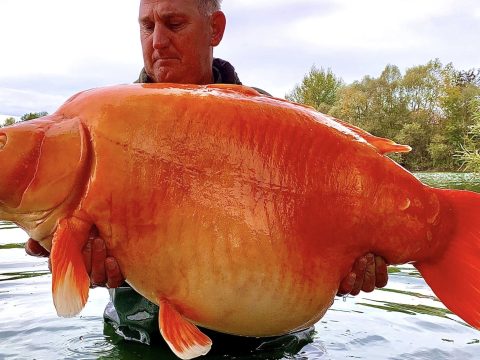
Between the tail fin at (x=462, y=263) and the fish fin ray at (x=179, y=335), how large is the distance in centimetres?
98

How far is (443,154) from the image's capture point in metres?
44.6

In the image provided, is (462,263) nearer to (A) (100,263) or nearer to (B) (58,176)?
(A) (100,263)

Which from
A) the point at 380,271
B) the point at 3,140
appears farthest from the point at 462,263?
the point at 3,140

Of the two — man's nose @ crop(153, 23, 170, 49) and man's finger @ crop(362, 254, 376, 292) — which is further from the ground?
man's nose @ crop(153, 23, 170, 49)

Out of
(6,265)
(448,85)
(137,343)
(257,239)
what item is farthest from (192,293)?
(448,85)

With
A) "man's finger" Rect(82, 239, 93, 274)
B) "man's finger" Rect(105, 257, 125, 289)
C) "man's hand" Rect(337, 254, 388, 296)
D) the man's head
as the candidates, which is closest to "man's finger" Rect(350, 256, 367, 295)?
"man's hand" Rect(337, 254, 388, 296)

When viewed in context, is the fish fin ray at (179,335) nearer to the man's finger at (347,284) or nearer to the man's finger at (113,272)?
the man's finger at (113,272)

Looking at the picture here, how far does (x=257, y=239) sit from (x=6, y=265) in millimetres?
4436

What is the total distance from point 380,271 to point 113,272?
1.13 m

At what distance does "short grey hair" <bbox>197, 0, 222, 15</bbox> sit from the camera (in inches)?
150

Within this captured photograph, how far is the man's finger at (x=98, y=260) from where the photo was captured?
238 centimetres

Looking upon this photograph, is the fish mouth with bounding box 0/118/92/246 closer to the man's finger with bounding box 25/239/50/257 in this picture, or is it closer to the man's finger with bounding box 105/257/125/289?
the man's finger with bounding box 105/257/125/289

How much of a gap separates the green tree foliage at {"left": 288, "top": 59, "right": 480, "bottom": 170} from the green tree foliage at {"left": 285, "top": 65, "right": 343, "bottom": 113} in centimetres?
534

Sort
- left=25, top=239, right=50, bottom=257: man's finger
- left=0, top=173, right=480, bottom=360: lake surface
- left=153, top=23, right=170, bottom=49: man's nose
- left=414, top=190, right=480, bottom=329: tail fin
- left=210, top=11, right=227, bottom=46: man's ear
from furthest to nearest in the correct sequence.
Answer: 1. left=210, top=11, right=227, bottom=46: man's ear
2. left=153, top=23, right=170, bottom=49: man's nose
3. left=0, top=173, right=480, bottom=360: lake surface
4. left=25, top=239, right=50, bottom=257: man's finger
5. left=414, top=190, right=480, bottom=329: tail fin
